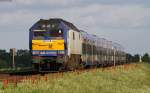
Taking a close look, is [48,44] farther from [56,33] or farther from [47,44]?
[56,33]

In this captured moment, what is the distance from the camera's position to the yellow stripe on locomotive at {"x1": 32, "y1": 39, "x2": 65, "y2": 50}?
126 feet

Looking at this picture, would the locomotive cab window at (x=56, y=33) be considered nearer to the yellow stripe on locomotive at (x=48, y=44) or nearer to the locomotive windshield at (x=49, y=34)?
the locomotive windshield at (x=49, y=34)

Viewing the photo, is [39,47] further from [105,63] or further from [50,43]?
[105,63]

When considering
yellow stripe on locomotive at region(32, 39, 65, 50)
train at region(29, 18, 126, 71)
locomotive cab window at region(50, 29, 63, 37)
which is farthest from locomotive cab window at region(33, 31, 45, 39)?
locomotive cab window at region(50, 29, 63, 37)

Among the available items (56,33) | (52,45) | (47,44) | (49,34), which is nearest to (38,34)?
(49,34)

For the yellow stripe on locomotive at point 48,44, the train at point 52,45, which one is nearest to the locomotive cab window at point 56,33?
the train at point 52,45

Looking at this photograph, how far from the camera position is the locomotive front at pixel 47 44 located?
1515 inches

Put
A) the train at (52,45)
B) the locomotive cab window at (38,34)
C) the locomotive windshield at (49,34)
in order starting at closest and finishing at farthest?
the train at (52,45) → the locomotive windshield at (49,34) → the locomotive cab window at (38,34)

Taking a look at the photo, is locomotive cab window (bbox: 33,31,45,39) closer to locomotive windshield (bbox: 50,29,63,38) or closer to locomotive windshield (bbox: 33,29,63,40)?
locomotive windshield (bbox: 33,29,63,40)

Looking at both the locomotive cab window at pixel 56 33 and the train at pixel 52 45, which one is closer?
the train at pixel 52 45

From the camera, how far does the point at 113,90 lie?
2817cm

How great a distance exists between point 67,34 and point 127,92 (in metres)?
11.9

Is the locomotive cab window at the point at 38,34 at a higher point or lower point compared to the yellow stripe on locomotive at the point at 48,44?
higher

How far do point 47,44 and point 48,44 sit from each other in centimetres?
8
